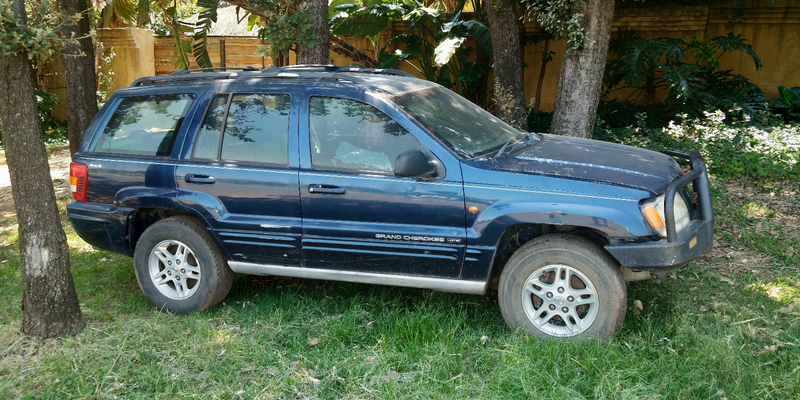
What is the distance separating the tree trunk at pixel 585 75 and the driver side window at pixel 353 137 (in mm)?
3820

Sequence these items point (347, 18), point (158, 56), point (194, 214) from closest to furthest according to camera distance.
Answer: point (194, 214)
point (347, 18)
point (158, 56)

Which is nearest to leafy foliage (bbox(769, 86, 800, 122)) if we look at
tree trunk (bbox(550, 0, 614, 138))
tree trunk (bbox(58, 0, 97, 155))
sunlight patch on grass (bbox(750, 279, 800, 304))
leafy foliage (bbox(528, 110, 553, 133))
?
leafy foliage (bbox(528, 110, 553, 133))

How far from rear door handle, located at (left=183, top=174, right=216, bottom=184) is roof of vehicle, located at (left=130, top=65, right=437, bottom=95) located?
0.85m

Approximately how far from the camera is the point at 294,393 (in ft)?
12.3

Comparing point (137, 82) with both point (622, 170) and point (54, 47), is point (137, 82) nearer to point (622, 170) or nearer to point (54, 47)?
point (54, 47)

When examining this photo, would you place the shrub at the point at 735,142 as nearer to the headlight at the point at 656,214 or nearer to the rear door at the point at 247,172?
the headlight at the point at 656,214

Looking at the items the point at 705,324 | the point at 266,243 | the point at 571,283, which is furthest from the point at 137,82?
the point at 705,324

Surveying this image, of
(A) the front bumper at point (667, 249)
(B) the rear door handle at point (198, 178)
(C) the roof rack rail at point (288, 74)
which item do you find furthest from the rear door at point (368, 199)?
(A) the front bumper at point (667, 249)

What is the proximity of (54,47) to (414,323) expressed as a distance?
312 centimetres

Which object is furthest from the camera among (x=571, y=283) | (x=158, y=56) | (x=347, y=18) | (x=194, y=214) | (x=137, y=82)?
(x=158, y=56)

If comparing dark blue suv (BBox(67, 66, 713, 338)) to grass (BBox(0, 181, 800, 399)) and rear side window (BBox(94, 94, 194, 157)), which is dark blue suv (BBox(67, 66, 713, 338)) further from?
grass (BBox(0, 181, 800, 399))

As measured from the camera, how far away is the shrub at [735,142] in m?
7.38

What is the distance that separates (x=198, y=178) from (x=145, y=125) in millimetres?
778

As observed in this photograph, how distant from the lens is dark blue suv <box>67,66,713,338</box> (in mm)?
3949
